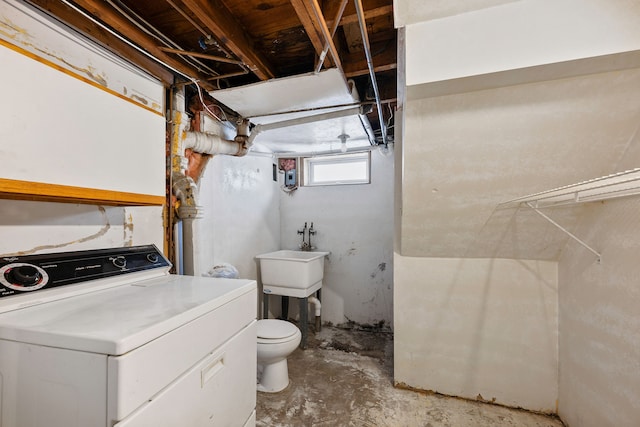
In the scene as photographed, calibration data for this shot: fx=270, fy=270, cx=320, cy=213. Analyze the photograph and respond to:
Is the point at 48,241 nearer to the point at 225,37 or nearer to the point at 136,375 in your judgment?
the point at 136,375

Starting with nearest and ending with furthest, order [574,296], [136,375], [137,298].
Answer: [136,375], [137,298], [574,296]

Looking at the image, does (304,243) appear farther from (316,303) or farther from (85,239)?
(85,239)

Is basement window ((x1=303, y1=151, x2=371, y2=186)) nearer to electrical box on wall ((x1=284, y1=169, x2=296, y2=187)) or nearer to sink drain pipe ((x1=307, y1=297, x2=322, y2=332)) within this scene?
electrical box on wall ((x1=284, y1=169, x2=296, y2=187))

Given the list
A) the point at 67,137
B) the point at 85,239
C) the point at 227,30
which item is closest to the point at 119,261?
the point at 85,239

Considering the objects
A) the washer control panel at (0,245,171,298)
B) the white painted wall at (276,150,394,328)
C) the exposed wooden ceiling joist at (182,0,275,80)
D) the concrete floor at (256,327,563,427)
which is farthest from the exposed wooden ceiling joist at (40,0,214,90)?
the concrete floor at (256,327,563,427)

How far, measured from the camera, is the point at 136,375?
0.71 m

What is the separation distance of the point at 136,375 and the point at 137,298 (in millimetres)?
401

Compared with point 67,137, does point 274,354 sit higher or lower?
lower

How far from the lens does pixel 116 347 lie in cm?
67

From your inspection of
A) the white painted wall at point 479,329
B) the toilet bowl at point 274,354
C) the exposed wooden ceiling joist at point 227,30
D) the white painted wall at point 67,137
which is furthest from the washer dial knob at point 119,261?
the white painted wall at point 479,329

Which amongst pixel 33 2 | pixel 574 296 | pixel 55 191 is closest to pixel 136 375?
pixel 55 191

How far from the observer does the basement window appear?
10.3ft

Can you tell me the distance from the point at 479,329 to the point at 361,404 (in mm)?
940

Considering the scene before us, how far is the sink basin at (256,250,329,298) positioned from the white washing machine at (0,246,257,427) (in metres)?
1.28
